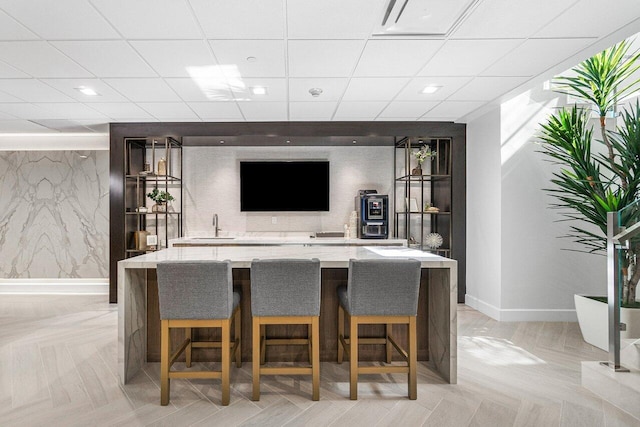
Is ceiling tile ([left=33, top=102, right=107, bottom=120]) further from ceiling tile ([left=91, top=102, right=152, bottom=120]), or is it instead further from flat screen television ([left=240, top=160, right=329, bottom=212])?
flat screen television ([left=240, top=160, right=329, bottom=212])

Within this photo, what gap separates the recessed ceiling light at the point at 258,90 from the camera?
12.0ft

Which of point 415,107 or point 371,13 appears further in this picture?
point 415,107

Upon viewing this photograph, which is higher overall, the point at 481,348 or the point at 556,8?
the point at 556,8

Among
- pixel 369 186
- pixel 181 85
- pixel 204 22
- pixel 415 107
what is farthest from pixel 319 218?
pixel 204 22

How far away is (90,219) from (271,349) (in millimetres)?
4436

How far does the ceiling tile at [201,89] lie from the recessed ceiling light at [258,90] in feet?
0.76

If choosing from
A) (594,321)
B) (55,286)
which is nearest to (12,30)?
(55,286)

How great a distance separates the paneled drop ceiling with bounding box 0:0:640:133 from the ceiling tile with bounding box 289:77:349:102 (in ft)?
0.04

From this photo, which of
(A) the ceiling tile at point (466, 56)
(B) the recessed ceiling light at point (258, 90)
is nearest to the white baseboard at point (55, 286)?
(B) the recessed ceiling light at point (258, 90)

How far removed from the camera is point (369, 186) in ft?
18.9

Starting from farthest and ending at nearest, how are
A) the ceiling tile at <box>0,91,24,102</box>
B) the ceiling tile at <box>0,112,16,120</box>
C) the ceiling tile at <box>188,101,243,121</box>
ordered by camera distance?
the ceiling tile at <box>0,112,16,120</box> → the ceiling tile at <box>188,101,243,121</box> → the ceiling tile at <box>0,91,24,102</box>

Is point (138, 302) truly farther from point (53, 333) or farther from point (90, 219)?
point (90, 219)

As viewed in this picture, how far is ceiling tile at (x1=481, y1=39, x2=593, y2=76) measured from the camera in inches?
109

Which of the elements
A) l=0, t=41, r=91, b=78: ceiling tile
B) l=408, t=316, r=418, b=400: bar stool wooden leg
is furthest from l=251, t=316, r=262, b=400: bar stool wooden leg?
l=0, t=41, r=91, b=78: ceiling tile
